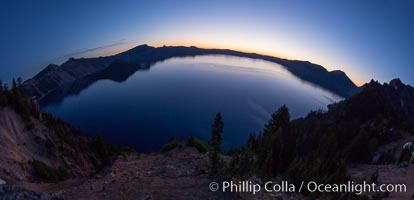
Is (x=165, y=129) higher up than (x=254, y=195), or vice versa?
(x=254, y=195)

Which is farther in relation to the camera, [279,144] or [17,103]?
[17,103]

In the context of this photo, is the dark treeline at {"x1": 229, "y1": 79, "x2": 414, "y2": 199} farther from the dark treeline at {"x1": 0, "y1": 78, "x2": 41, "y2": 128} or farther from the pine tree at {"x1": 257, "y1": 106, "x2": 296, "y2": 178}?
the dark treeline at {"x1": 0, "y1": 78, "x2": 41, "y2": 128}

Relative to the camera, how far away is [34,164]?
1485 inches

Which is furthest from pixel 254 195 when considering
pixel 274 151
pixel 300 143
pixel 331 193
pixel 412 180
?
pixel 300 143

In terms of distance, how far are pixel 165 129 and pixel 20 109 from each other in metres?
82.8

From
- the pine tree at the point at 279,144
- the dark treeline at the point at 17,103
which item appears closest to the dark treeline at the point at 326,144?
the pine tree at the point at 279,144

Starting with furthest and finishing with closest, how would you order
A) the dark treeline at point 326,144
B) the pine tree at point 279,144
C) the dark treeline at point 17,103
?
the dark treeline at point 17,103 < the pine tree at point 279,144 < the dark treeline at point 326,144

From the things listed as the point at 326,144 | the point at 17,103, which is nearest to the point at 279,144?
the point at 326,144

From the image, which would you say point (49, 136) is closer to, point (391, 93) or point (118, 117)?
point (118, 117)

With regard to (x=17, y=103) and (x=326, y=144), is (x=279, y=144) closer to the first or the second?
(x=326, y=144)

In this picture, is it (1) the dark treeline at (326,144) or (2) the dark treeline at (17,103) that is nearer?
(1) the dark treeline at (326,144)

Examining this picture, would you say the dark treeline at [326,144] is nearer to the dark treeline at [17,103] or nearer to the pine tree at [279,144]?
the pine tree at [279,144]

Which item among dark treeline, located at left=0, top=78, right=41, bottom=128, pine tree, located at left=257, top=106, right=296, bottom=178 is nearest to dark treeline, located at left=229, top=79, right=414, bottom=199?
pine tree, located at left=257, top=106, right=296, bottom=178

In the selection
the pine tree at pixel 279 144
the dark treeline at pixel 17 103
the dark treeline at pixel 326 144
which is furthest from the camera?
the dark treeline at pixel 17 103
